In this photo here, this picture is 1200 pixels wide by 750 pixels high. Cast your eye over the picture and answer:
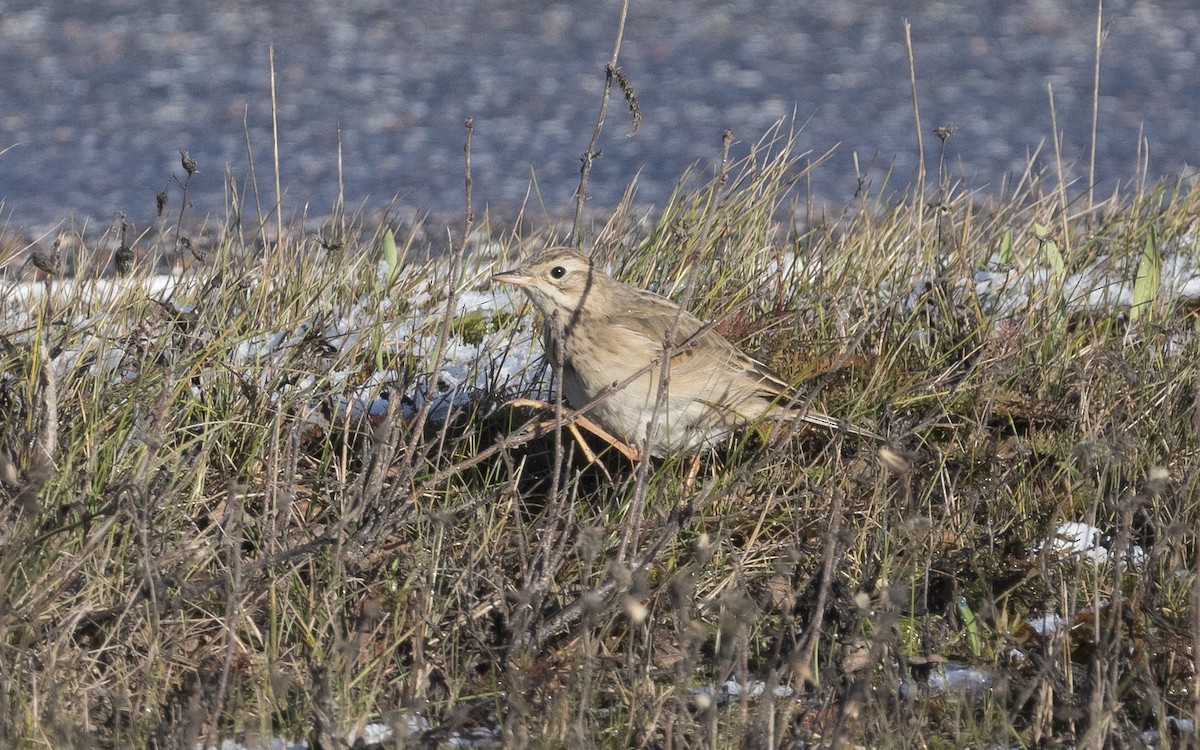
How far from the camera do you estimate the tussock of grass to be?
3.35m

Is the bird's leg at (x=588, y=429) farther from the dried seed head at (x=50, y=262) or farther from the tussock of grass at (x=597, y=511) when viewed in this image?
the dried seed head at (x=50, y=262)

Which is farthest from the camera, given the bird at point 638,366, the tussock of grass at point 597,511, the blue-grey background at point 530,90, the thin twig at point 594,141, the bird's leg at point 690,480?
the blue-grey background at point 530,90

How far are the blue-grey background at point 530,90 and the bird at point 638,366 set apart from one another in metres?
4.87

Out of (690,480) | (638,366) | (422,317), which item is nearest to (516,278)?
(638,366)

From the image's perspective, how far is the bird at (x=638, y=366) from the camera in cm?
459

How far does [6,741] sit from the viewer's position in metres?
3.06

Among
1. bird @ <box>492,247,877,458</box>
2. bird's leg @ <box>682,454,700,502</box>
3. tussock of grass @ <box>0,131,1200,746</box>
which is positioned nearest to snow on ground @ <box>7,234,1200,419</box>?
tussock of grass @ <box>0,131,1200,746</box>

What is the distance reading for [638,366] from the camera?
467 cm

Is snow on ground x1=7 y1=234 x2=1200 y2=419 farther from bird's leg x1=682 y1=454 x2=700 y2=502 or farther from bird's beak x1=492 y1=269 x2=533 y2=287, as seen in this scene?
bird's leg x1=682 y1=454 x2=700 y2=502

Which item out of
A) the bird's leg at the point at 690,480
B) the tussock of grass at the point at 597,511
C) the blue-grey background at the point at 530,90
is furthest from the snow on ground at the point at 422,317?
the blue-grey background at the point at 530,90

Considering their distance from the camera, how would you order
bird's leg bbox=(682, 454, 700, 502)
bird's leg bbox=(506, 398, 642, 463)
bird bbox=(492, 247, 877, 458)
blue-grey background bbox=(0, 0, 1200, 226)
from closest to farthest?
1. bird's leg bbox=(506, 398, 642, 463)
2. bird's leg bbox=(682, 454, 700, 502)
3. bird bbox=(492, 247, 877, 458)
4. blue-grey background bbox=(0, 0, 1200, 226)

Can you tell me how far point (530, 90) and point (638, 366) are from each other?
856 centimetres

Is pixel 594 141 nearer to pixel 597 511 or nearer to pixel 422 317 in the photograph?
pixel 597 511

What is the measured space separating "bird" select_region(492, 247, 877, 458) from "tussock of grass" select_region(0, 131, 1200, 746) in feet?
0.44
